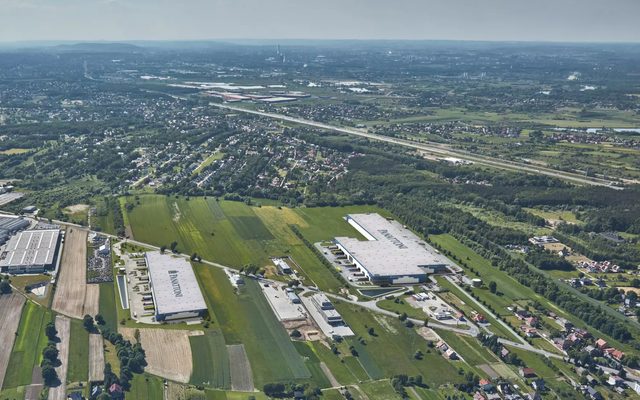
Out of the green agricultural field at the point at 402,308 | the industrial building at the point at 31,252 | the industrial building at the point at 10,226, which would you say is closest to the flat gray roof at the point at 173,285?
the industrial building at the point at 31,252

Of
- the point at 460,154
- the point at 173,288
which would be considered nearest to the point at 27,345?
the point at 173,288

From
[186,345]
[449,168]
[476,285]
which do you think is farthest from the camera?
[449,168]

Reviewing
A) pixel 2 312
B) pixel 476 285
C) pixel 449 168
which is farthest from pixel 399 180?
pixel 2 312

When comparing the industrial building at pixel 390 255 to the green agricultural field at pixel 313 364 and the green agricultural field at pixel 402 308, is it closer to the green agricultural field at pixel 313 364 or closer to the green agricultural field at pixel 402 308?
the green agricultural field at pixel 402 308

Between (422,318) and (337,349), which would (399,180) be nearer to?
(422,318)

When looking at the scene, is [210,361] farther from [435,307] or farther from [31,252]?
[31,252]

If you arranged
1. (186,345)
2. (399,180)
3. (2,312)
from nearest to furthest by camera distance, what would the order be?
(186,345), (2,312), (399,180)
